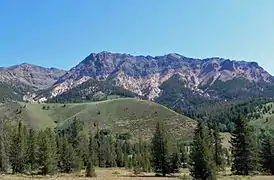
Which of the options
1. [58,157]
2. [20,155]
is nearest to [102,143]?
[58,157]

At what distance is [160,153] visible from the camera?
309 ft

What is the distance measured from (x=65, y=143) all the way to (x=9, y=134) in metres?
15.6

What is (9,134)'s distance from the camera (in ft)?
347

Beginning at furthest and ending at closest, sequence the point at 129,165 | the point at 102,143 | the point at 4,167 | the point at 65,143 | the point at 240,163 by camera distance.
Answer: the point at 102,143, the point at 129,165, the point at 65,143, the point at 4,167, the point at 240,163

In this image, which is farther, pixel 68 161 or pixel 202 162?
pixel 68 161

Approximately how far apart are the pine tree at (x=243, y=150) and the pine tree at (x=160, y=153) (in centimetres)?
1561

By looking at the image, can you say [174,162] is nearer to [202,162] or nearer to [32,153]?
[202,162]

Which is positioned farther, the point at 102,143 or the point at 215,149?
the point at 102,143

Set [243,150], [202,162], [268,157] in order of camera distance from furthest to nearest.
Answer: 1. [268,157]
2. [243,150]
3. [202,162]

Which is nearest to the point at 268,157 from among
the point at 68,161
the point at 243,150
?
the point at 243,150

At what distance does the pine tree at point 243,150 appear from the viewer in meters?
83.5

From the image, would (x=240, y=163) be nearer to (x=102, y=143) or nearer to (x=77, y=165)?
(x=77, y=165)

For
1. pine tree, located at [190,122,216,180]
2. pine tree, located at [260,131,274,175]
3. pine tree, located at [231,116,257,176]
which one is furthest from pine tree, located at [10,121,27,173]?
pine tree, located at [260,131,274,175]

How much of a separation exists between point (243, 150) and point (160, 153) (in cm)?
1961
